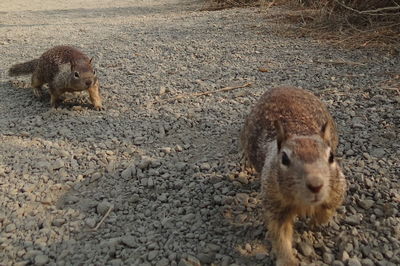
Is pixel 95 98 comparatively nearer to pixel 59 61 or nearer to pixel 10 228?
pixel 59 61

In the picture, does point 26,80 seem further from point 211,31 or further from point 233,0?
point 233,0

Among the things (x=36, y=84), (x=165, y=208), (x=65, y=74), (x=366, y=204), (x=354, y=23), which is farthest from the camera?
(x=354, y=23)

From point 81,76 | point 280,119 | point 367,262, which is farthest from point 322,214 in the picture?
point 81,76

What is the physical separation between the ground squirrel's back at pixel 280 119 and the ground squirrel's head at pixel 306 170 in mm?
331

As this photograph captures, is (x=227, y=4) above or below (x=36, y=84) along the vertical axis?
above

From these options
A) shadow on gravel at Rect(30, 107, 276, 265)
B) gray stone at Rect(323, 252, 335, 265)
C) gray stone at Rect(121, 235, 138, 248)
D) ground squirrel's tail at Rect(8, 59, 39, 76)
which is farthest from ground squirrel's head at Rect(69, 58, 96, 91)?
gray stone at Rect(323, 252, 335, 265)

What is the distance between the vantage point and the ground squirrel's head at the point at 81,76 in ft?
15.6

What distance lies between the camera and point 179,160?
11.5 ft

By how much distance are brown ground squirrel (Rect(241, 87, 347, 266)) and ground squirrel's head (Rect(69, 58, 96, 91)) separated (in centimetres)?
277

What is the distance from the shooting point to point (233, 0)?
10484 millimetres

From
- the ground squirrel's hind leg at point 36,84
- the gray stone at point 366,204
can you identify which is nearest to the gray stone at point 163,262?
the gray stone at point 366,204

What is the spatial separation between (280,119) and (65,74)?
3342 millimetres

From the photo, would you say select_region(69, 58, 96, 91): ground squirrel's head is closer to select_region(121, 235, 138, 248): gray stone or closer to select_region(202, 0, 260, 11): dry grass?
select_region(121, 235, 138, 248): gray stone

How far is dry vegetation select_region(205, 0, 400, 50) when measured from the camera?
5.73 meters
